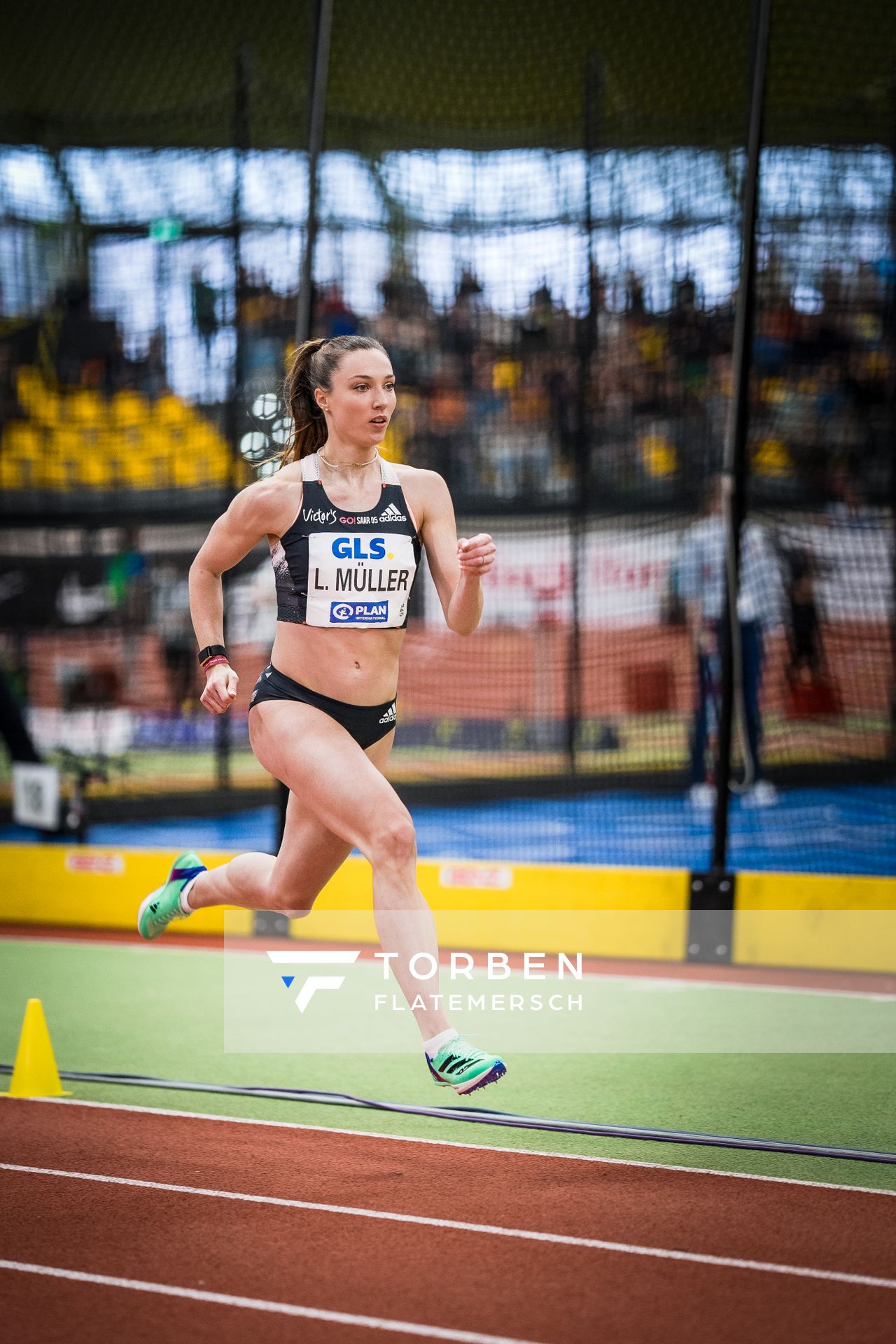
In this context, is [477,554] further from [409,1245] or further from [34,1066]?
[34,1066]

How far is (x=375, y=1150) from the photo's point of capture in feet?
15.4

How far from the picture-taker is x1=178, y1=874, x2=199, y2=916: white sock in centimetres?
527

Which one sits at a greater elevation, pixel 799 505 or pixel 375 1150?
pixel 799 505

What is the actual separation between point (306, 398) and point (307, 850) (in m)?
1.45

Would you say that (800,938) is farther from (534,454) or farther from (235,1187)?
(534,454)

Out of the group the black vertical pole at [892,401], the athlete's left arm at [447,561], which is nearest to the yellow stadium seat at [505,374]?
the black vertical pole at [892,401]

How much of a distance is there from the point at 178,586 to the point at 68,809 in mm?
3487

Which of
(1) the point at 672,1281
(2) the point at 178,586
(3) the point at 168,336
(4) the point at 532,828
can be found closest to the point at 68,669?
(2) the point at 178,586

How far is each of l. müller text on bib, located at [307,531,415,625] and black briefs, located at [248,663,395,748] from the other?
0.72 feet

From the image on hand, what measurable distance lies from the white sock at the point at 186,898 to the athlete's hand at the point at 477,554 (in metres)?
1.76

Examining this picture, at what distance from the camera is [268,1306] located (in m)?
3.39

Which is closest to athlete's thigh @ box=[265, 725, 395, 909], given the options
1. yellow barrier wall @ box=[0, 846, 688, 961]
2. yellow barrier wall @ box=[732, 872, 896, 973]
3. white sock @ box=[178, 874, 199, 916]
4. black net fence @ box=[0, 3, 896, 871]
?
white sock @ box=[178, 874, 199, 916]

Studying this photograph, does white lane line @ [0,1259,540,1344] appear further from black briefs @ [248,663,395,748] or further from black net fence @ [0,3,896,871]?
black net fence @ [0,3,896,871]

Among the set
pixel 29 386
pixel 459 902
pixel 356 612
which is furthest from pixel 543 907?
pixel 29 386
